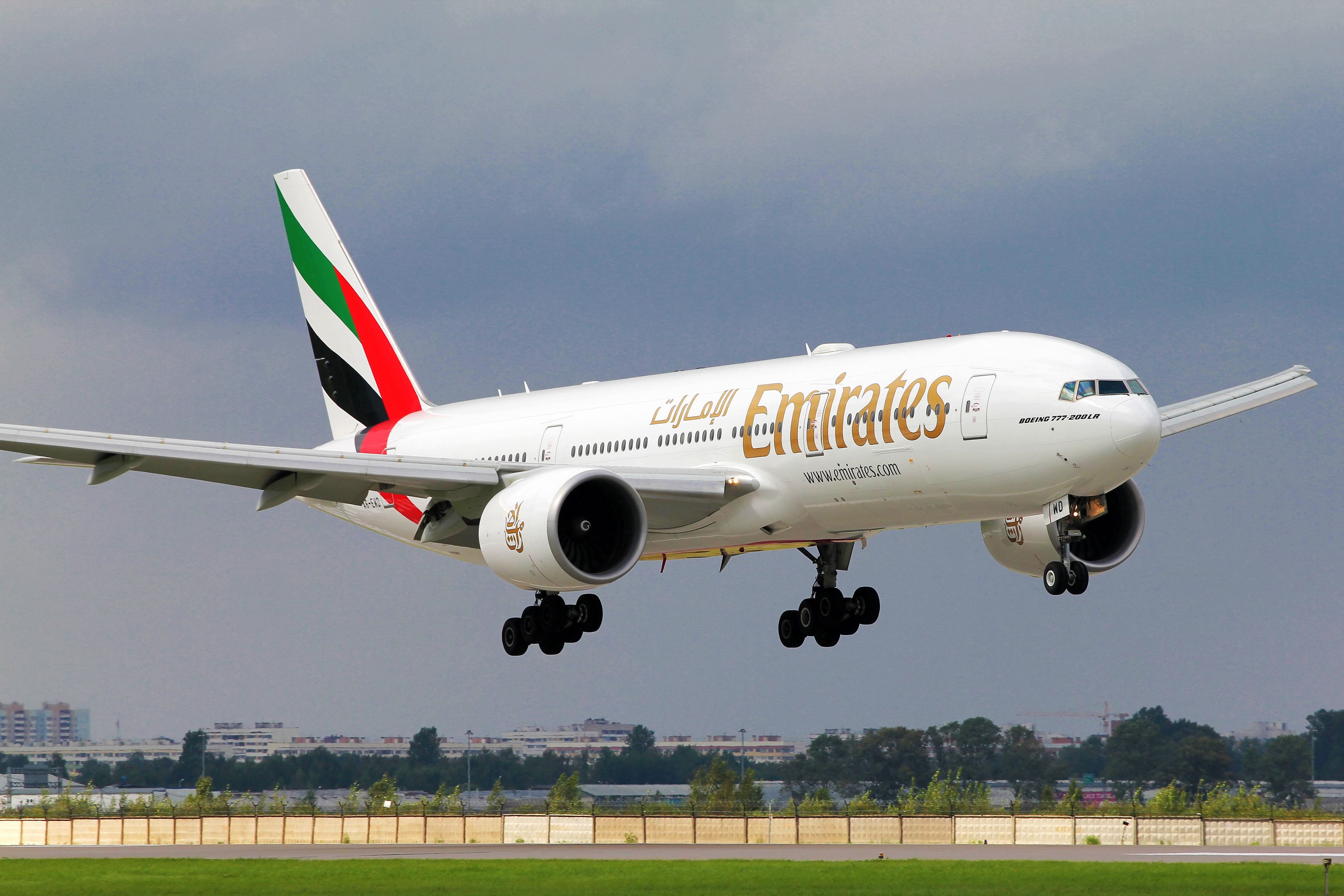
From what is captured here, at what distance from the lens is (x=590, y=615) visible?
40.0 m

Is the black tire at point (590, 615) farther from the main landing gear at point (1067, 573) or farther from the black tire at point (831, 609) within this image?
the main landing gear at point (1067, 573)

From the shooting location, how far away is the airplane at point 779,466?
33.0 m

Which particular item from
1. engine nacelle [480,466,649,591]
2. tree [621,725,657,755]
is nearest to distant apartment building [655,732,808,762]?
tree [621,725,657,755]

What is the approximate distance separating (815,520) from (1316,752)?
80.6 metres

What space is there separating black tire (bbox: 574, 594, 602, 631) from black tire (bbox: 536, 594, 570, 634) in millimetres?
316

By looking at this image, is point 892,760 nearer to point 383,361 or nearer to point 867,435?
point 383,361

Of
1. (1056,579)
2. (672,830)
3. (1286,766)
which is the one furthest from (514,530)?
(1286,766)

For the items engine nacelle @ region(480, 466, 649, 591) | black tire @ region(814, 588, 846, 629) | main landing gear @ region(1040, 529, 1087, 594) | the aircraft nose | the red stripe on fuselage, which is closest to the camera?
the aircraft nose

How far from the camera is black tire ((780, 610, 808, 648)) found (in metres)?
43.0

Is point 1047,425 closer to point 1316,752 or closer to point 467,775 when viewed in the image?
point 467,775

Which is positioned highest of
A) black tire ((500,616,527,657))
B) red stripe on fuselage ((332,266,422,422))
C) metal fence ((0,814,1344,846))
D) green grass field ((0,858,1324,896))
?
red stripe on fuselage ((332,266,422,422))

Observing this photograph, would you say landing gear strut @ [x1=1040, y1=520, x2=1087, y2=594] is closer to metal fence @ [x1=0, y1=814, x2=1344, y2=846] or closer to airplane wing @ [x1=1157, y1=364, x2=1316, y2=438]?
airplane wing @ [x1=1157, y1=364, x2=1316, y2=438]

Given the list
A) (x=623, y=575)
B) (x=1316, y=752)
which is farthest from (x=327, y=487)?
(x=1316, y=752)

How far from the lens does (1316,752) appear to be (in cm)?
10762
